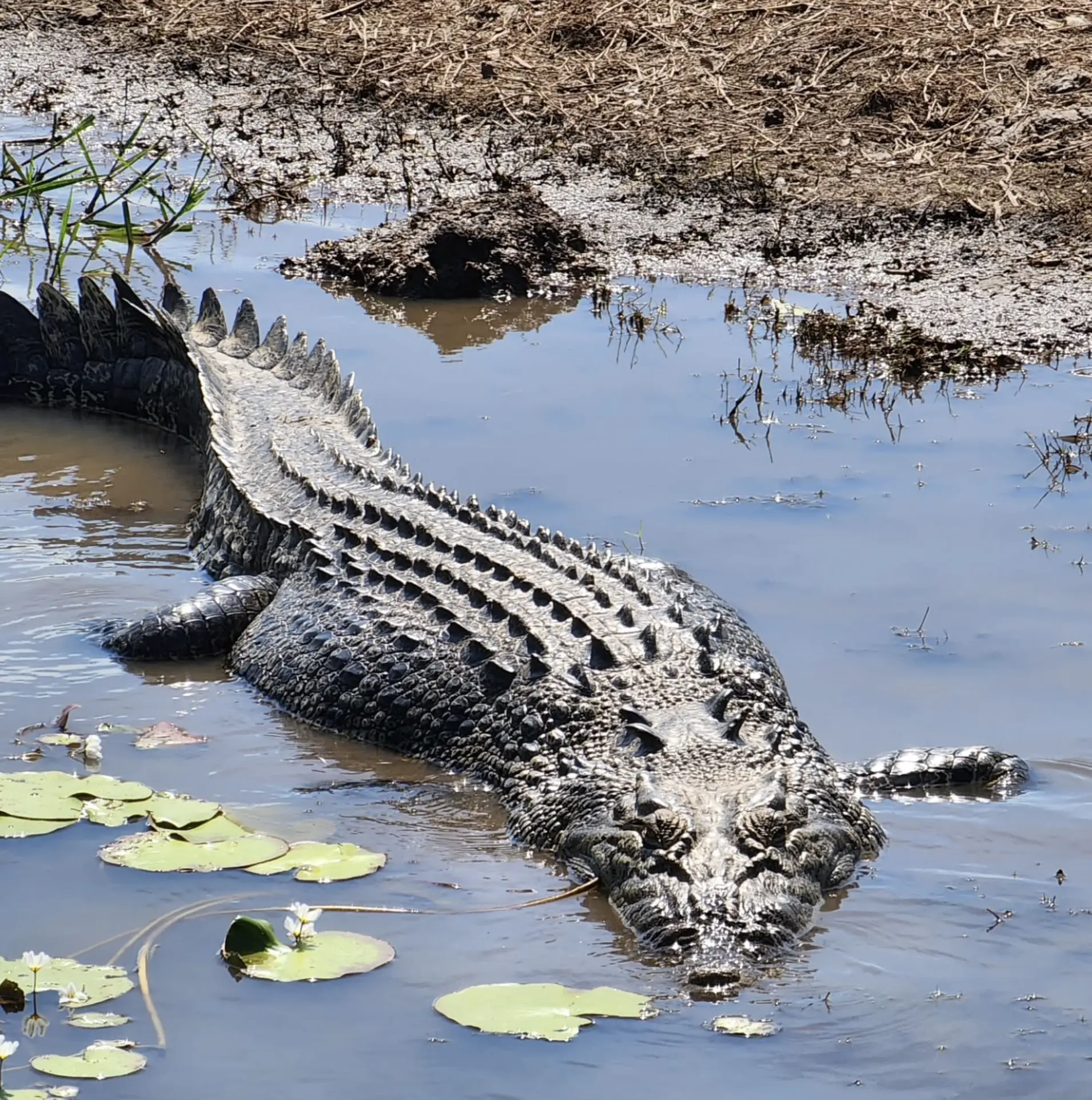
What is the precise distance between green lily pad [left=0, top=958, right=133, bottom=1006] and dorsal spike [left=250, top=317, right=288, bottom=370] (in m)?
4.36

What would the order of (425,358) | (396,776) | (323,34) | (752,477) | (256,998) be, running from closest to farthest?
(256,998) < (396,776) < (752,477) < (425,358) < (323,34)

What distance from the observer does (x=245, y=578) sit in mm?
5977

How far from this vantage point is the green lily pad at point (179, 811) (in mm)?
4398

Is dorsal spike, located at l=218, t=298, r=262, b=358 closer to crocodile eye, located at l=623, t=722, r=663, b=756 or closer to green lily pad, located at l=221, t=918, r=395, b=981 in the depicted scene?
crocodile eye, located at l=623, t=722, r=663, b=756

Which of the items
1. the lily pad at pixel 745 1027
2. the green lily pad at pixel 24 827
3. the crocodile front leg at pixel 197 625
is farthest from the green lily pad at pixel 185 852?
the crocodile front leg at pixel 197 625

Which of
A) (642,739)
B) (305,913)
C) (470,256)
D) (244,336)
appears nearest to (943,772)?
(642,739)

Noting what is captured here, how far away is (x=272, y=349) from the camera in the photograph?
306 inches

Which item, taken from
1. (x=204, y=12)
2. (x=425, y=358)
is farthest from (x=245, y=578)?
(x=204, y=12)

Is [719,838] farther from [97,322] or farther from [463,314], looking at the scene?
[463,314]

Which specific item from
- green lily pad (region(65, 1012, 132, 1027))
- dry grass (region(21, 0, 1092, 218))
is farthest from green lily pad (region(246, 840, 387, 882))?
dry grass (region(21, 0, 1092, 218))

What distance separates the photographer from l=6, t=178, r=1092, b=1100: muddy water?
343 cm

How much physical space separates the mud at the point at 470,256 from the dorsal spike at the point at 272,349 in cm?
159

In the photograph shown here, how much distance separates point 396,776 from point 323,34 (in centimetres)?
1052

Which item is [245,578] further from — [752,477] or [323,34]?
[323,34]
